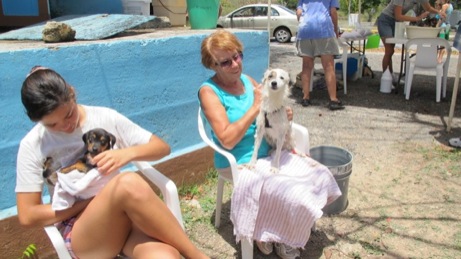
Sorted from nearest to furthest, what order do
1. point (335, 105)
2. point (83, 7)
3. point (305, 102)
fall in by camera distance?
point (83, 7) → point (335, 105) → point (305, 102)

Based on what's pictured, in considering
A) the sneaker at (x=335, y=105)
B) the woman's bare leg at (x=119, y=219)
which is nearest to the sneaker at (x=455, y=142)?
the sneaker at (x=335, y=105)

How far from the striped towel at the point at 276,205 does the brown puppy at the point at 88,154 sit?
80 centimetres

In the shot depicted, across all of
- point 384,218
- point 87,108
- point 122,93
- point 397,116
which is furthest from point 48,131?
point 397,116

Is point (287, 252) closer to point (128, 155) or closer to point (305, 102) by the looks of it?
point (128, 155)

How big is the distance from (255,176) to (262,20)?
42.6 feet

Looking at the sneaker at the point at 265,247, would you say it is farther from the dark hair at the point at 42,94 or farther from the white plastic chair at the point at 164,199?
the dark hair at the point at 42,94

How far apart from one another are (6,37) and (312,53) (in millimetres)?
3699

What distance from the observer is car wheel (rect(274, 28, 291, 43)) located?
1502 centimetres

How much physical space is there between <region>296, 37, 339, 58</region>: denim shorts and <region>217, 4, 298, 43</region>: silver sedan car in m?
9.19

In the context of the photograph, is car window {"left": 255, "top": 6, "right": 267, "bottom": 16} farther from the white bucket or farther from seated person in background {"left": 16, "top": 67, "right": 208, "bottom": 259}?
seated person in background {"left": 16, "top": 67, "right": 208, "bottom": 259}

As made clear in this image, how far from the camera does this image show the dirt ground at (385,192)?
261 cm

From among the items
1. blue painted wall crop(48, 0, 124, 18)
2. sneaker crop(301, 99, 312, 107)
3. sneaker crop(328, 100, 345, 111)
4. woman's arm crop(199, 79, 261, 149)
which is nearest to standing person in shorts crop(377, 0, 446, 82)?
sneaker crop(328, 100, 345, 111)

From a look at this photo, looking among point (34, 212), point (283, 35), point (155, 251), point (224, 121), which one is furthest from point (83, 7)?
point (283, 35)

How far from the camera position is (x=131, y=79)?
283cm
